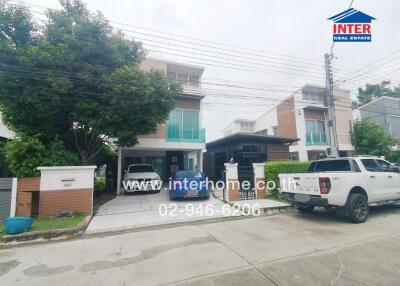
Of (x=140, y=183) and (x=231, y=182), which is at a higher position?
(x=231, y=182)

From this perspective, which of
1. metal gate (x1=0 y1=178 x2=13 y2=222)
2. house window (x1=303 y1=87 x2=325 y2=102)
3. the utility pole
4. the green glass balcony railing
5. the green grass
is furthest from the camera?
house window (x1=303 y1=87 x2=325 y2=102)

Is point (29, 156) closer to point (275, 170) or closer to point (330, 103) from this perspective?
point (275, 170)

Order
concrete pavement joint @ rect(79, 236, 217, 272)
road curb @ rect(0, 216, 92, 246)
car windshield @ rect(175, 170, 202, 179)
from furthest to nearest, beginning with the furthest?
car windshield @ rect(175, 170, 202, 179) → road curb @ rect(0, 216, 92, 246) → concrete pavement joint @ rect(79, 236, 217, 272)

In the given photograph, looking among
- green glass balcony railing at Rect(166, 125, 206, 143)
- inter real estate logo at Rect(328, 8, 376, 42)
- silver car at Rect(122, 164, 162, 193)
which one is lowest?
silver car at Rect(122, 164, 162, 193)

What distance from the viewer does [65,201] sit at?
7.25 meters

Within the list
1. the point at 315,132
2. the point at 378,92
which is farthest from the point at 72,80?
the point at 378,92

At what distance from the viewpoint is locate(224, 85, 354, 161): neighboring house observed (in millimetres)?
19203

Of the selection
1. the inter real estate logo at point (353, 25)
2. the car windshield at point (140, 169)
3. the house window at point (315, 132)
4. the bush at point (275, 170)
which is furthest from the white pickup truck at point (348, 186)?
the house window at point (315, 132)

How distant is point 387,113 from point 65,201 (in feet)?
96.7

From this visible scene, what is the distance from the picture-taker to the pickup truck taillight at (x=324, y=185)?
5855mm

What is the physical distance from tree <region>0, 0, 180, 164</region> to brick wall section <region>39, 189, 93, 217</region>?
2.44 meters

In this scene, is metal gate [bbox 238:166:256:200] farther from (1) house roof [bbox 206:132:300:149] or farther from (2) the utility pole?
(2) the utility pole

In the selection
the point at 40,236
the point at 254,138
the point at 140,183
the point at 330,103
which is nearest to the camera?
the point at 40,236

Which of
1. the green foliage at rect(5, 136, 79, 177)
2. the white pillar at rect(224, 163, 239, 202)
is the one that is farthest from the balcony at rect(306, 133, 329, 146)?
the green foliage at rect(5, 136, 79, 177)
